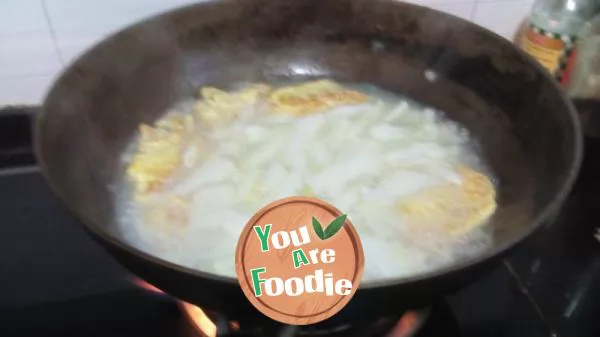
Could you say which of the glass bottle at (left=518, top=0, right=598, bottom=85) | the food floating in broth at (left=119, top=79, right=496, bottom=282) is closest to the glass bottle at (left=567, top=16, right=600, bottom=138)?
the glass bottle at (left=518, top=0, right=598, bottom=85)

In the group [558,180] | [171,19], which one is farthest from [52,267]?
[558,180]

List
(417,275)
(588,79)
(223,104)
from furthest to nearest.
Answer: (588,79), (223,104), (417,275)

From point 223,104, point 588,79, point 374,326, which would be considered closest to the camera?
point 374,326

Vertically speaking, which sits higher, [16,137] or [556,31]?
[556,31]

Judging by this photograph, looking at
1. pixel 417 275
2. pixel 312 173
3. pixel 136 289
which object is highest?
pixel 417 275

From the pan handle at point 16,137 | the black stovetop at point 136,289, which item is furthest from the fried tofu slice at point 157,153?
the pan handle at point 16,137

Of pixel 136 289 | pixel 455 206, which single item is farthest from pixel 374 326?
pixel 136 289

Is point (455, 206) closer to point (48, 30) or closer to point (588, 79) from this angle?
point (588, 79)

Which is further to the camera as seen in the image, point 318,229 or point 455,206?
point 455,206
